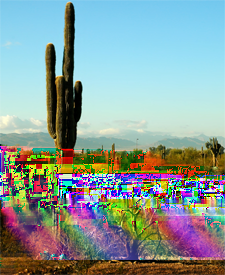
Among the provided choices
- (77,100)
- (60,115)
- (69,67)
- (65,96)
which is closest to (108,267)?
(60,115)

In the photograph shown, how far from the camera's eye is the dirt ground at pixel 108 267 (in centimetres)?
636

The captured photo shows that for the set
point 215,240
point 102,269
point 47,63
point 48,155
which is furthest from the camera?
point 47,63

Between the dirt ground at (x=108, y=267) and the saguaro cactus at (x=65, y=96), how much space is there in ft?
22.2

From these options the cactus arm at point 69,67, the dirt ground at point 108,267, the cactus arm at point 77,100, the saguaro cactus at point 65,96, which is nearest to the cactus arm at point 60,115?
the saguaro cactus at point 65,96

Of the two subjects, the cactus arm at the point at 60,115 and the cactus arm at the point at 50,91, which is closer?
the cactus arm at the point at 60,115

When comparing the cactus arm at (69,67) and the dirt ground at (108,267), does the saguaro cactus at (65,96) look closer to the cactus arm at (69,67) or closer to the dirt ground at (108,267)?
the cactus arm at (69,67)

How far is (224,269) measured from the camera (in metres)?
6.55

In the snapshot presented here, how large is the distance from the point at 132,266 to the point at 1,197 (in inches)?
127

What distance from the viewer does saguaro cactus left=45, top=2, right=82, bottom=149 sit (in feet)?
43.0

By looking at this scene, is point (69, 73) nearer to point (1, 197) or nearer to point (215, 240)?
point (1, 197)

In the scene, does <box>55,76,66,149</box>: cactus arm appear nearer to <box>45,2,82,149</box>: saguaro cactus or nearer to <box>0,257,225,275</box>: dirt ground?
<box>45,2,82,149</box>: saguaro cactus

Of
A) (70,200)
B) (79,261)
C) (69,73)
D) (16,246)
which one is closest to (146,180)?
(70,200)

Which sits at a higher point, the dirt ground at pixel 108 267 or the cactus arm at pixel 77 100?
the cactus arm at pixel 77 100

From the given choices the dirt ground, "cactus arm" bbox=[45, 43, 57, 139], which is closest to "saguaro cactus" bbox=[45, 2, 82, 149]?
"cactus arm" bbox=[45, 43, 57, 139]
